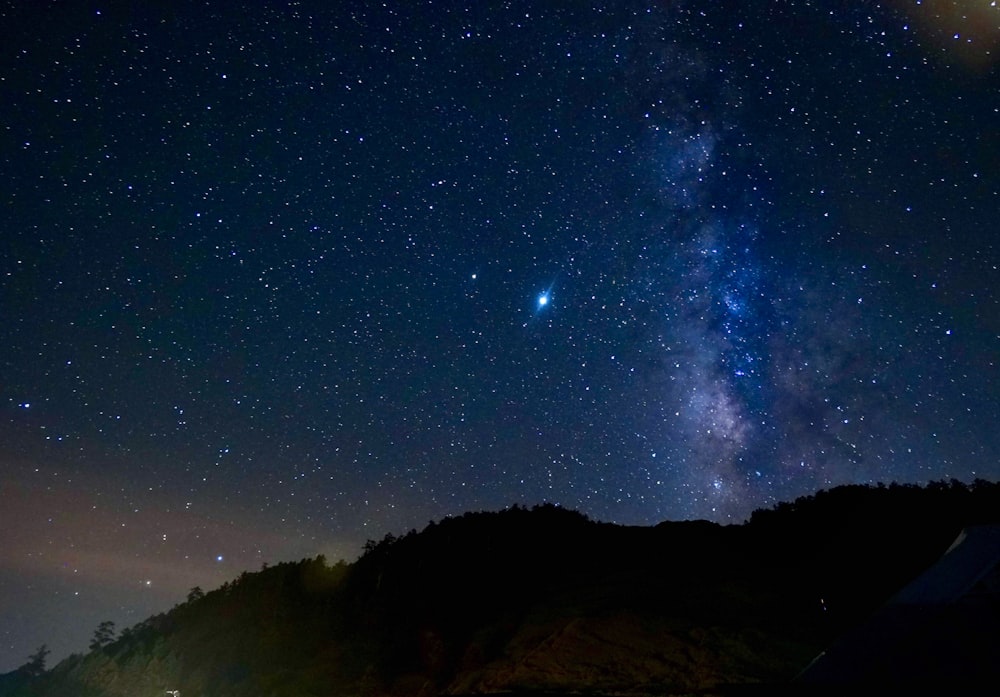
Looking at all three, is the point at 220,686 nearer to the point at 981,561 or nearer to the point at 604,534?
the point at 604,534

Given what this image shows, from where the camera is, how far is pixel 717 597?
98.0ft

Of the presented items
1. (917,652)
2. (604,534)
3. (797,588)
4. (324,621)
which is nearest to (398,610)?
(324,621)

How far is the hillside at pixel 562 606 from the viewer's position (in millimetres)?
24812

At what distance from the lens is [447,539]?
49.0 m

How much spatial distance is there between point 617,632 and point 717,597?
20.6ft

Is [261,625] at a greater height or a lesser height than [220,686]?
greater

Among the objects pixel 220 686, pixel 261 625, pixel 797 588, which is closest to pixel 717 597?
pixel 797 588

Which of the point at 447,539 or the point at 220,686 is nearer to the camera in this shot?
the point at 220,686

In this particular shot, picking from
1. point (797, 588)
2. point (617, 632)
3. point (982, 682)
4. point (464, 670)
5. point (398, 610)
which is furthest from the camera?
point (398, 610)

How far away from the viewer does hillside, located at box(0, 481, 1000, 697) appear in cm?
2481

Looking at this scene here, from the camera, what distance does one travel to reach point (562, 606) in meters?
32.9

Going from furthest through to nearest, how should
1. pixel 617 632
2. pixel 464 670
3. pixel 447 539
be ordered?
pixel 447 539 → pixel 464 670 → pixel 617 632

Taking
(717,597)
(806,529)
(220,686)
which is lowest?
(220,686)

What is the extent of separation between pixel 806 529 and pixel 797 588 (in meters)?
7.90
